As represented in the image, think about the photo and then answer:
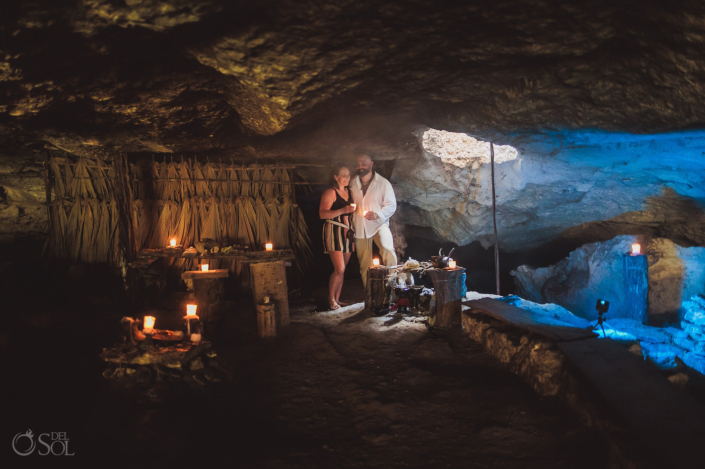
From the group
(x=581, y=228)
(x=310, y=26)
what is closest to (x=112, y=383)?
(x=310, y=26)

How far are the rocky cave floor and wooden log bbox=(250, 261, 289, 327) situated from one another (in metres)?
0.77

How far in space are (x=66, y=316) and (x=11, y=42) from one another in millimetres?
4252

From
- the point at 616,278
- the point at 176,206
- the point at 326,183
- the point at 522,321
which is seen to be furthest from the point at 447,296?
the point at 176,206

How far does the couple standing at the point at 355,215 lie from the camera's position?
673 cm

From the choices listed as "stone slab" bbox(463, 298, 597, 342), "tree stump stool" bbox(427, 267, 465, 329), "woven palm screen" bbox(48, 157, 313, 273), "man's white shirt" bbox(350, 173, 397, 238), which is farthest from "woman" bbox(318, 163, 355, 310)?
"stone slab" bbox(463, 298, 597, 342)

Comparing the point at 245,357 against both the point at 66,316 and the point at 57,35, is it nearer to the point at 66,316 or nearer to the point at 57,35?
the point at 66,316

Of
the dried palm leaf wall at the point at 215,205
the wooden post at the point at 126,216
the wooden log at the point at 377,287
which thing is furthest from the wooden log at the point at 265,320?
the wooden post at the point at 126,216

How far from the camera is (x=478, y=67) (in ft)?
12.3

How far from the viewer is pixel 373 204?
6895 millimetres

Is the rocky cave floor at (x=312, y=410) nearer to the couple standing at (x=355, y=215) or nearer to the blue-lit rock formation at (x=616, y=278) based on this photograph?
the couple standing at (x=355, y=215)

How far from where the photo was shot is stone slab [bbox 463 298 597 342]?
370cm

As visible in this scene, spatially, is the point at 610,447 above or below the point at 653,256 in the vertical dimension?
below

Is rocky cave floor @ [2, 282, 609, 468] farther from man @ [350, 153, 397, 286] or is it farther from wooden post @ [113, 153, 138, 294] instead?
man @ [350, 153, 397, 286]

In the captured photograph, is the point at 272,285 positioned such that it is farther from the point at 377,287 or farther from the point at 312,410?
the point at 312,410
